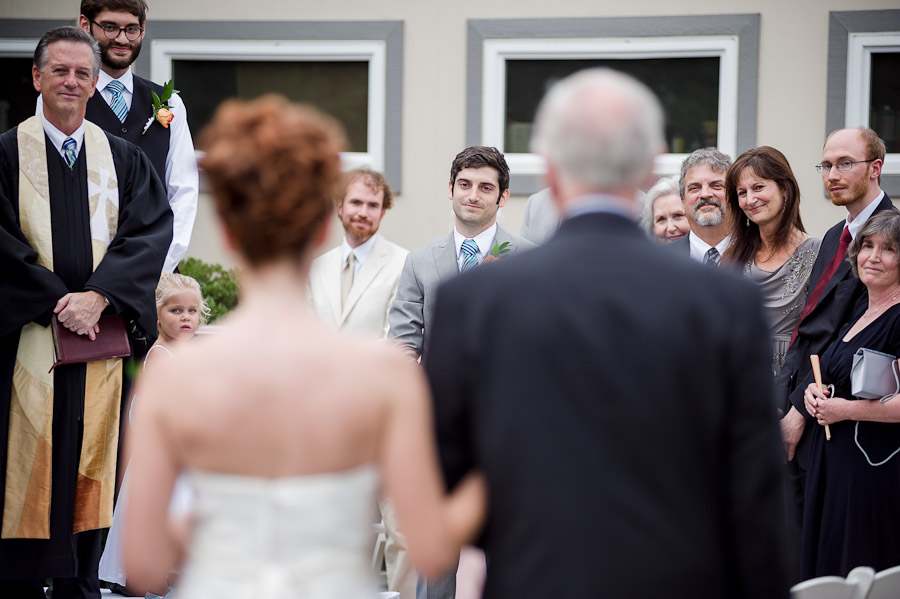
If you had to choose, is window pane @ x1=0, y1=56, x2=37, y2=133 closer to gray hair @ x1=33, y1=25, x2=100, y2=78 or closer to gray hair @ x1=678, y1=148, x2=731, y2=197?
gray hair @ x1=33, y1=25, x2=100, y2=78

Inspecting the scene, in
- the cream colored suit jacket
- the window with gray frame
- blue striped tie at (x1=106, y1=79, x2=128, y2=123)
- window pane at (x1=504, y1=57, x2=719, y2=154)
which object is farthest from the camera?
window pane at (x1=504, y1=57, x2=719, y2=154)

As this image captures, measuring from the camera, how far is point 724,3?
302 inches

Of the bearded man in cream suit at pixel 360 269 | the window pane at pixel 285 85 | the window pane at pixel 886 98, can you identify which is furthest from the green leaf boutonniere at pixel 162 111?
the window pane at pixel 886 98

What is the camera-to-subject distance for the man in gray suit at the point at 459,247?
502 cm

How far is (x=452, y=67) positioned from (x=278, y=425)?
637 centimetres

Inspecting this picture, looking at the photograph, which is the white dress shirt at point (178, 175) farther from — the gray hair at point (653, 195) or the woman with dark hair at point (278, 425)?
the woman with dark hair at point (278, 425)

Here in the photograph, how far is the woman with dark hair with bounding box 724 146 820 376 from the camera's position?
5055mm

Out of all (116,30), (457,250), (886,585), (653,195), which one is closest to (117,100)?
(116,30)

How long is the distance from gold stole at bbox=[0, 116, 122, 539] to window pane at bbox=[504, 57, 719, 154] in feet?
12.4

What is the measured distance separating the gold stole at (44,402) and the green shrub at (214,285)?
8.24ft

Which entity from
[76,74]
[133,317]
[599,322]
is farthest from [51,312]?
[599,322]

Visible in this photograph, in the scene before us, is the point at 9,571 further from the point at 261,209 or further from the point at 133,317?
the point at 261,209

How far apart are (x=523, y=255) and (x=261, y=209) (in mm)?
504

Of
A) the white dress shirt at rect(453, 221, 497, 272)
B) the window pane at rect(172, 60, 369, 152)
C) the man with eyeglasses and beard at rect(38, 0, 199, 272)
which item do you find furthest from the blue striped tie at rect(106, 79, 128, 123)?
the window pane at rect(172, 60, 369, 152)
